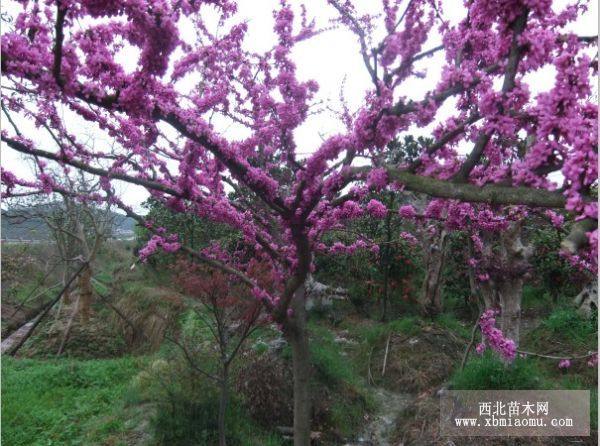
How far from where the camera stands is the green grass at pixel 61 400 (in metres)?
4.73

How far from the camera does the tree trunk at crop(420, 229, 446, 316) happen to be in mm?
7812

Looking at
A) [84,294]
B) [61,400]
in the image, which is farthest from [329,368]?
[84,294]

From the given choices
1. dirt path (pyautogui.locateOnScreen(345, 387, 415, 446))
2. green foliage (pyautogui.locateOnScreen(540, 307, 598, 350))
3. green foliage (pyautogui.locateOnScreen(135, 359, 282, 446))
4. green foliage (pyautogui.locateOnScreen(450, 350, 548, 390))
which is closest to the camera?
green foliage (pyautogui.locateOnScreen(135, 359, 282, 446))

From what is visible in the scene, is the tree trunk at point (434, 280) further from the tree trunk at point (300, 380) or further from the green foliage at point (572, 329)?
the tree trunk at point (300, 380)

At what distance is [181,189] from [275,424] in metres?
2.89

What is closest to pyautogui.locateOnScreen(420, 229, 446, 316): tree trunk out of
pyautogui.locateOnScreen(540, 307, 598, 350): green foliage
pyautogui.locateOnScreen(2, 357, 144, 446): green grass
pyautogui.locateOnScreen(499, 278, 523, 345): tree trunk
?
pyautogui.locateOnScreen(540, 307, 598, 350): green foliage

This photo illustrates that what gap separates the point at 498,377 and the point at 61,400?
5.46 m

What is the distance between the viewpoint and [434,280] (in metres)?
7.84

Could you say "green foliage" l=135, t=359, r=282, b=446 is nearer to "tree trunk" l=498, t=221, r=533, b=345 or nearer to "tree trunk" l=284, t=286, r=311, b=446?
"tree trunk" l=284, t=286, r=311, b=446

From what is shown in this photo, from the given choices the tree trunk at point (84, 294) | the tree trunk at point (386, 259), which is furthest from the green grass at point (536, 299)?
the tree trunk at point (84, 294)

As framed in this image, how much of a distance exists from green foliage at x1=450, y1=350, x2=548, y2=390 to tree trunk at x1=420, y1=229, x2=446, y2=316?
333 cm

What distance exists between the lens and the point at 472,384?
14.1 feet

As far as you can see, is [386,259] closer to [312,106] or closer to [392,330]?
[392,330]

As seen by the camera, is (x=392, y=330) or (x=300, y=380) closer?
(x=300, y=380)
